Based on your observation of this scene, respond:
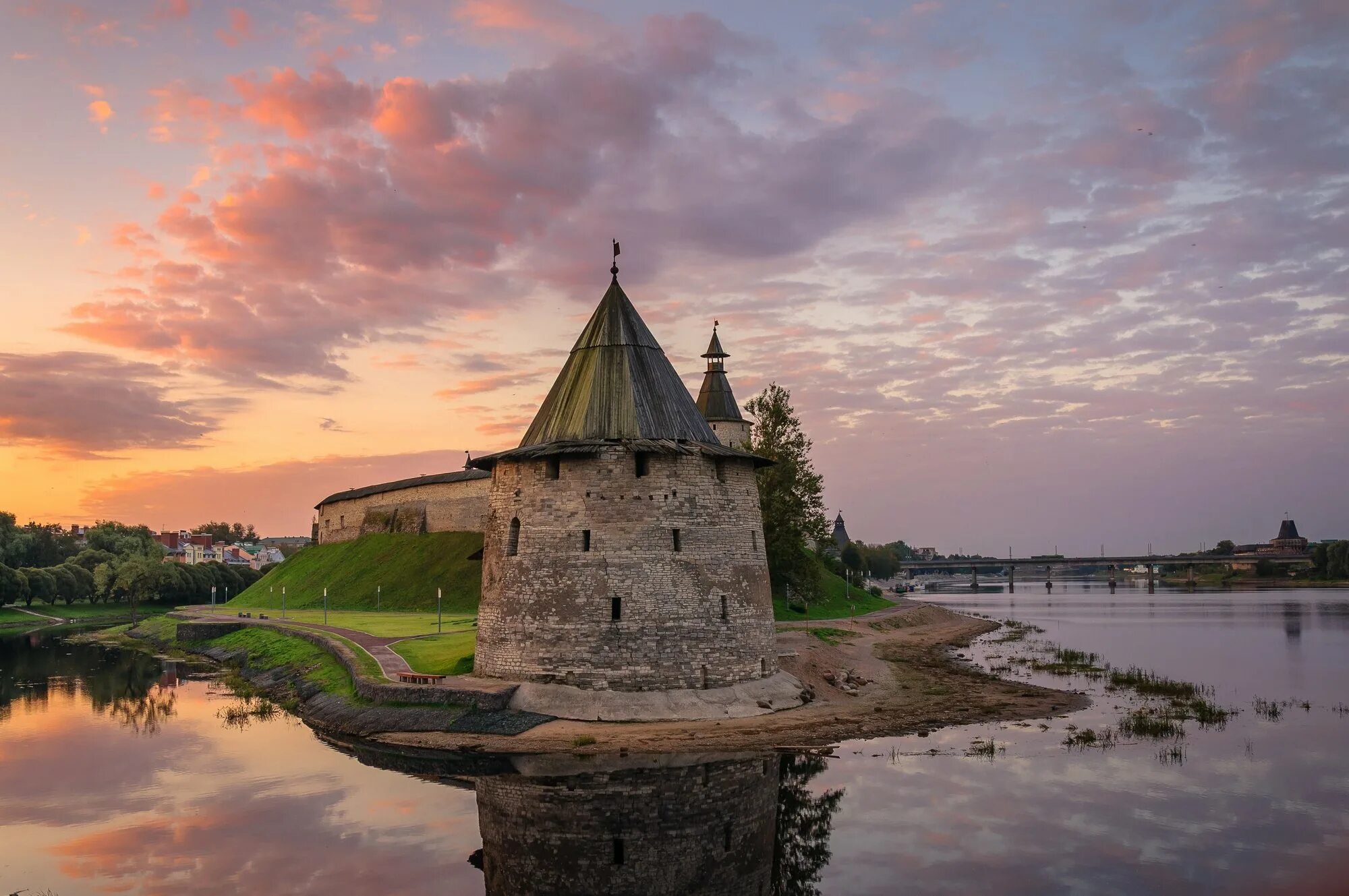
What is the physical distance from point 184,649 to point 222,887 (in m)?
41.4

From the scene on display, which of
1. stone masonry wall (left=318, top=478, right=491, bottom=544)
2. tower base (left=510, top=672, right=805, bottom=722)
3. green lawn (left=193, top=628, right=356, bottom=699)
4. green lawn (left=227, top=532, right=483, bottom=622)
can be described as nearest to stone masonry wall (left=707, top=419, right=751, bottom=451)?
stone masonry wall (left=318, top=478, right=491, bottom=544)

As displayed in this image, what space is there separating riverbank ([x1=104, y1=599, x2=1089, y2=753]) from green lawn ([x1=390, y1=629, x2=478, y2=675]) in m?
1.46

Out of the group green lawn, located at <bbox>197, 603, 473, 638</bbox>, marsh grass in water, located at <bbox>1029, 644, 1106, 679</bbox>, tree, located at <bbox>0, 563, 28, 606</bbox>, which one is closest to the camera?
marsh grass in water, located at <bbox>1029, 644, 1106, 679</bbox>

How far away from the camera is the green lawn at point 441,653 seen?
28.3 metres

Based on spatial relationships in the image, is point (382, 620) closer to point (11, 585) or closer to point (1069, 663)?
point (1069, 663)

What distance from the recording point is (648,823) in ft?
53.5

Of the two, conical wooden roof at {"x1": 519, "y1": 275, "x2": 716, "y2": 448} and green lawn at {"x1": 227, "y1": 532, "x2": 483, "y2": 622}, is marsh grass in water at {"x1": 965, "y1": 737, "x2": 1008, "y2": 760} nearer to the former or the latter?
conical wooden roof at {"x1": 519, "y1": 275, "x2": 716, "y2": 448}

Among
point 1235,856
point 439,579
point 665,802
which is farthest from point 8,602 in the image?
point 1235,856

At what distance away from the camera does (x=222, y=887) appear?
13930 millimetres

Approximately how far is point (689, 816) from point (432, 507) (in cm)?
5325

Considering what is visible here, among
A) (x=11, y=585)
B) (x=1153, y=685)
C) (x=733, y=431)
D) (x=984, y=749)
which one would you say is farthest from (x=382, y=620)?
(x=11, y=585)

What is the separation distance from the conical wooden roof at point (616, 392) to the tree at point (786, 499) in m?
22.9

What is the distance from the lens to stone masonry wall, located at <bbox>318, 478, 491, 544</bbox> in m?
63.9

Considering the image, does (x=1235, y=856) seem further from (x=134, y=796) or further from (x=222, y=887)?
(x=134, y=796)
